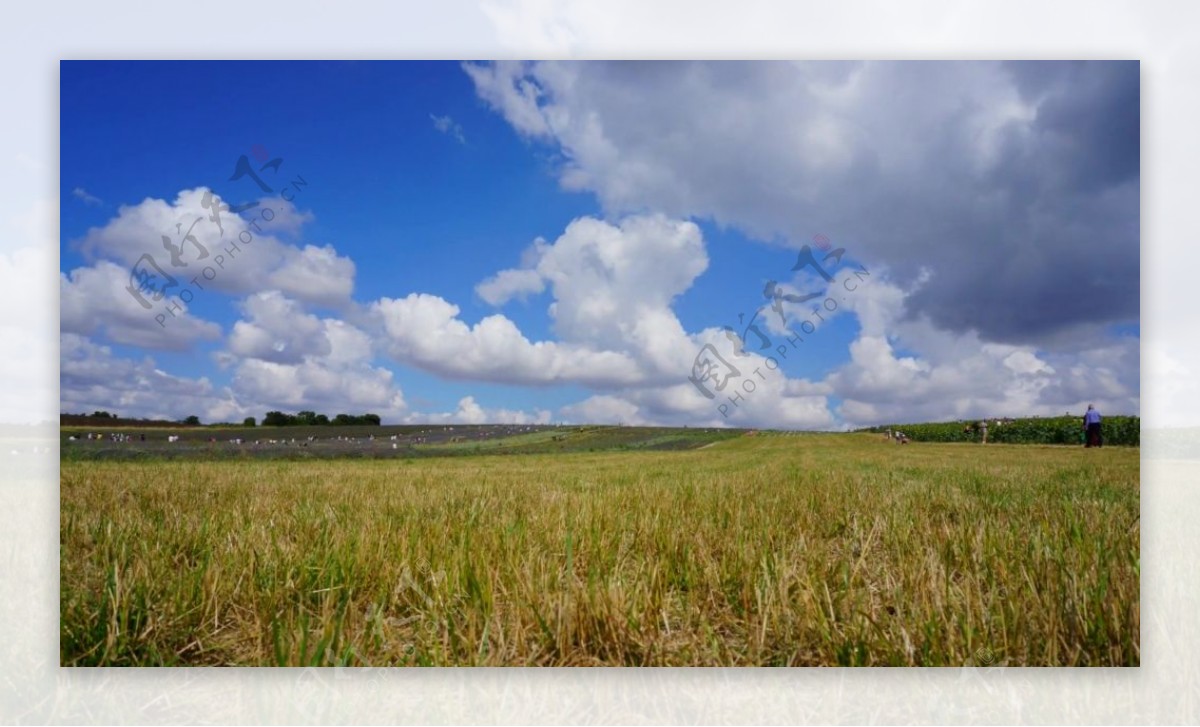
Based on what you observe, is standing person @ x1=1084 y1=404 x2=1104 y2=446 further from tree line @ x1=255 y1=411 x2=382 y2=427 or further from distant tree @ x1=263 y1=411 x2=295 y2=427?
distant tree @ x1=263 y1=411 x2=295 y2=427

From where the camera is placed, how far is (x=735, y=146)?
4.32m

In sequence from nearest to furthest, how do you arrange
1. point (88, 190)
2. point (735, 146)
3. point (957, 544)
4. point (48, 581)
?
point (957, 544)
point (48, 581)
point (88, 190)
point (735, 146)

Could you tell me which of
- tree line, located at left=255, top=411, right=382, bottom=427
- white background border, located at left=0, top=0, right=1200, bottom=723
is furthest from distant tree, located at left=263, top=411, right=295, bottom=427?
white background border, located at left=0, top=0, right=1200, bottom=723

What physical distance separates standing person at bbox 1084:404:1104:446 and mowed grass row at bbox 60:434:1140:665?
392mm

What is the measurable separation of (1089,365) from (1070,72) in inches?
66.7

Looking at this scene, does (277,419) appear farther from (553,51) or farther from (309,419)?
(553,51)

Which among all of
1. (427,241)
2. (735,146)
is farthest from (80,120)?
(735,146)

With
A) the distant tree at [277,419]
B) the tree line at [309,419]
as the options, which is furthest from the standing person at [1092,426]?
the distant tree at [277,419]

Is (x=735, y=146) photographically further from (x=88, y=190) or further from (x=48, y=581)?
(x=48, y=581)

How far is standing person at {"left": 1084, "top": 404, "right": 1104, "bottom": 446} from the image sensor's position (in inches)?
168

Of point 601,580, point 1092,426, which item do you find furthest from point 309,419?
point 1092,426

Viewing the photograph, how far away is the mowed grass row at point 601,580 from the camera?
256 centimetres

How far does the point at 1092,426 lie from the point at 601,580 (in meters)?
3.98

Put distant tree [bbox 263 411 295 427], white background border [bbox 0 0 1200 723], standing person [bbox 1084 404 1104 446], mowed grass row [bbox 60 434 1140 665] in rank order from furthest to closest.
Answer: distant tree [bbox 263 411 295 427]
standing person [bbox 1084 404 1104 446]
white background border [bbox 0 0 1200 723]
mowed grass row [bbox 60 434 1140 665]
